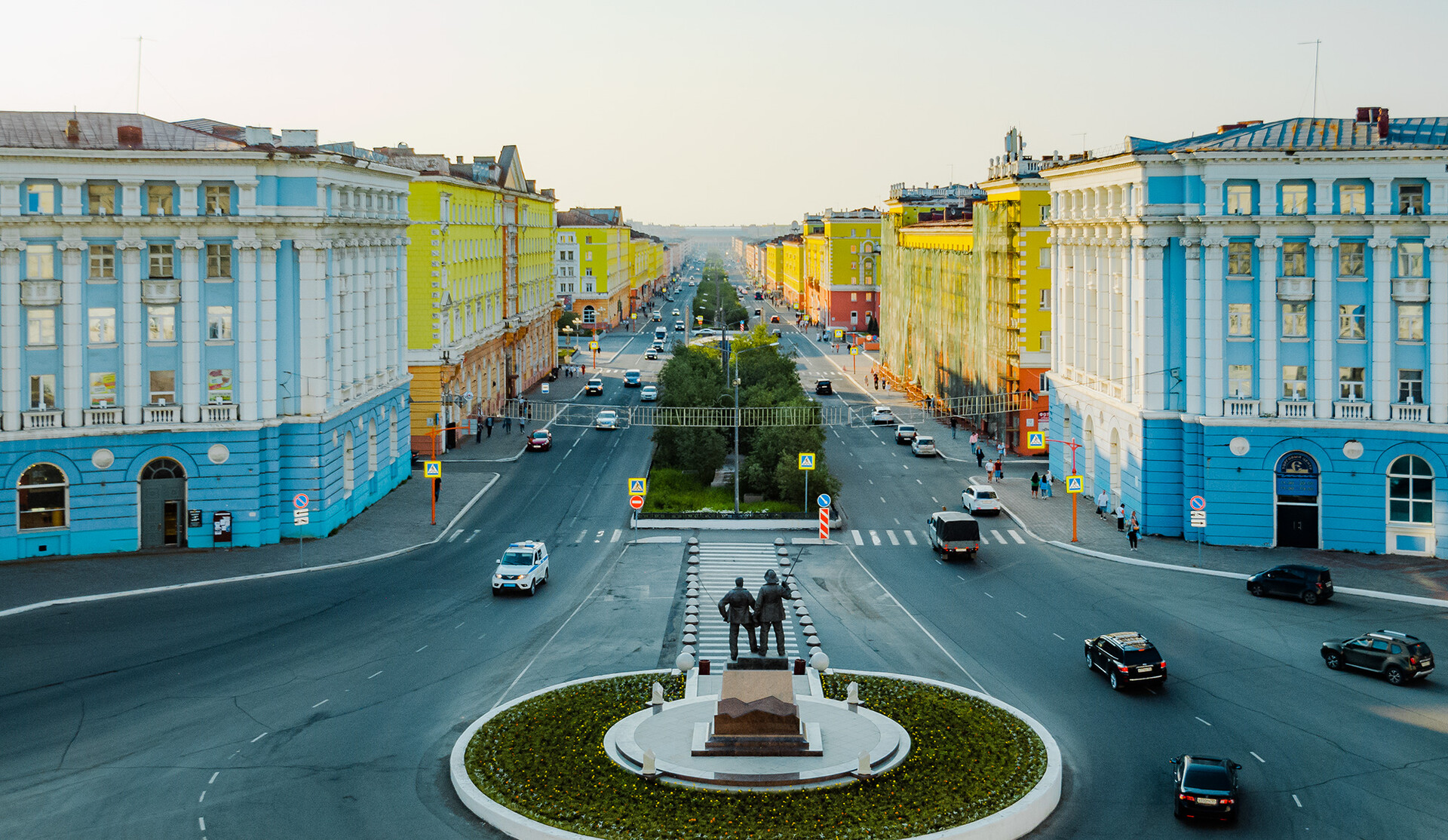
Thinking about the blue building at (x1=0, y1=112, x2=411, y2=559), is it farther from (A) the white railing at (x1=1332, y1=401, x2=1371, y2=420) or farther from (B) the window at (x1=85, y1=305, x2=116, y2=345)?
(A) the white railing at (x1=1332, y1=401, x2=1371, y2=420)

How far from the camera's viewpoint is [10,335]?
52969mm

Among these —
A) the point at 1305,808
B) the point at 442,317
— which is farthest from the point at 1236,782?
the point at 442,317

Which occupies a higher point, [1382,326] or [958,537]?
[1382,326]

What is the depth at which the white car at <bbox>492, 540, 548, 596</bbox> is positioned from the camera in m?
49.3

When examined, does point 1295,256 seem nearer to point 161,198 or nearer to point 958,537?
point 958,537

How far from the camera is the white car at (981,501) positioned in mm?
65750

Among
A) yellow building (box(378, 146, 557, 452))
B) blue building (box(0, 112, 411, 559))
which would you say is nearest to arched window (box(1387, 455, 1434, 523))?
blue building (box(0, 112, 411, 559))

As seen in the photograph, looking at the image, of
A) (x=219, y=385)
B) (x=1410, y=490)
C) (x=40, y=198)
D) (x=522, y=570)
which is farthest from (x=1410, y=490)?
(x=40, y=198)

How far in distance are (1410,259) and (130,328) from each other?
2022 inches

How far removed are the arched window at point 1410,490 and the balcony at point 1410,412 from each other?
1.45m

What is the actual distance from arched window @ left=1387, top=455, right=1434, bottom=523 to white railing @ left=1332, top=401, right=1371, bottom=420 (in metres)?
2.28

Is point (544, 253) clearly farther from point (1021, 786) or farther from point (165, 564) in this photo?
point (1021, 786)

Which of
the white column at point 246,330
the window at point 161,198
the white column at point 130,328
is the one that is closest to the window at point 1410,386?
the white column at point 246,330

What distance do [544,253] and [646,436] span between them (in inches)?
1876
